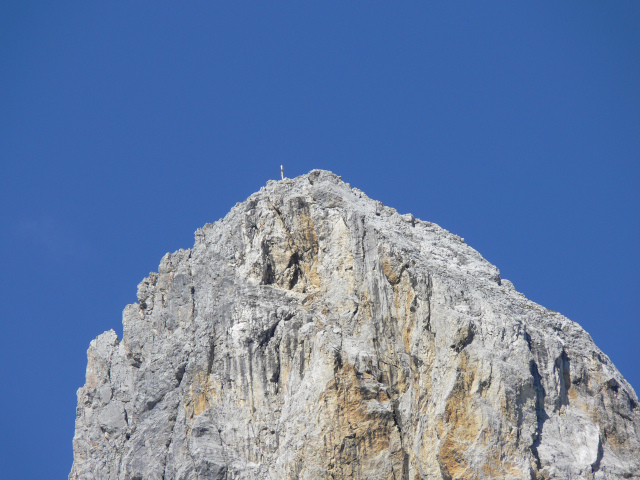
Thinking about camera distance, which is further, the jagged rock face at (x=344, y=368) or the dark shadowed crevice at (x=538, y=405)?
the jagged rock face at (x=344, y=368)

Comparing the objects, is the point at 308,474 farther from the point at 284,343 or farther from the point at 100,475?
the point at 100,475

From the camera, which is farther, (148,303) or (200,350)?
(148,303)

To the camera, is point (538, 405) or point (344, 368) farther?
point (344, 368)

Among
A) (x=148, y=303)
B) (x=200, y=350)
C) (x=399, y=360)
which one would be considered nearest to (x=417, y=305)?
(x=399, y=360)

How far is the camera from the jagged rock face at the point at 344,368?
56906mm

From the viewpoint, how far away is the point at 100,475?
67062 millimetres

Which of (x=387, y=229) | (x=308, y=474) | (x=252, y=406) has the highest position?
(x=387, y=229)

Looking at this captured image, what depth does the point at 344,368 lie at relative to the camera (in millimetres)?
59531

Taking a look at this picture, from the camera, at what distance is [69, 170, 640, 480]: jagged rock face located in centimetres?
5691

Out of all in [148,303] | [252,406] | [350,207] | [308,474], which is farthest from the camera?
[148,303]

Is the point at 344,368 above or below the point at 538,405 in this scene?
above

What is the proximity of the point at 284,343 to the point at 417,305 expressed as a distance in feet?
22.3

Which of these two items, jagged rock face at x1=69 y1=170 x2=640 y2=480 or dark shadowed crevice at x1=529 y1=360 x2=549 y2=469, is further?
jagged rock face at x1=69 y1=170 x2=640 y2=480

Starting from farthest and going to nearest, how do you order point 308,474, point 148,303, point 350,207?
point 148,303
point 350,207
point 308,474
